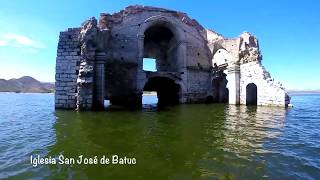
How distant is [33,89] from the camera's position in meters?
106

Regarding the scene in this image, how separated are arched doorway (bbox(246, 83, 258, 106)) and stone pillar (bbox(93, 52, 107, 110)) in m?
11.7

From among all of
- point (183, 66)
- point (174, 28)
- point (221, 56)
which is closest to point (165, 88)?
point (183, 66)

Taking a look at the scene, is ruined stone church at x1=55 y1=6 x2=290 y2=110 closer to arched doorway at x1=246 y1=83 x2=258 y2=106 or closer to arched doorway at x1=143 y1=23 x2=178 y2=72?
arched doorway at x1=246 y1=83 x2=258 y2=106

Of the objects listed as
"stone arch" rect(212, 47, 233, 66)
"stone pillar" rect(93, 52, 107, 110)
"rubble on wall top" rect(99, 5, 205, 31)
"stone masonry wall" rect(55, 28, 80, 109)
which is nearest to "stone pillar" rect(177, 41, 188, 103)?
"rubble on wall top" rect(99, 5, 205, 31)

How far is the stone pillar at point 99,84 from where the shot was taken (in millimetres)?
17734

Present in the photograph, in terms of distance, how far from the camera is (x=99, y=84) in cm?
1783

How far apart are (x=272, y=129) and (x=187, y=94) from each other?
15.6 meters

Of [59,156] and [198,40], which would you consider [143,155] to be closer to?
→ [59,156]

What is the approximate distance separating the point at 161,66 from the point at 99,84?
14831 mm

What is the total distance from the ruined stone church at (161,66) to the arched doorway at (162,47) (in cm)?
10

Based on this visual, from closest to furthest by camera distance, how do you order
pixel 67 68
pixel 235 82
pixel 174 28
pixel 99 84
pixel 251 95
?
pixel 67 68
pixel 99 84
pixel 235 82
pixel 251 95
pixel 174 28

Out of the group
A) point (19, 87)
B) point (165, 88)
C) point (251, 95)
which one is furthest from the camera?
point (19, 87)

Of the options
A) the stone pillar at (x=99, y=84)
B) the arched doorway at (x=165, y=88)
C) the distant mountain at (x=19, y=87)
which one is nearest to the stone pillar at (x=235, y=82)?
the arched doorway at (x=165, y=88)

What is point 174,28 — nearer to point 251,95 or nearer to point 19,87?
point 251,95
